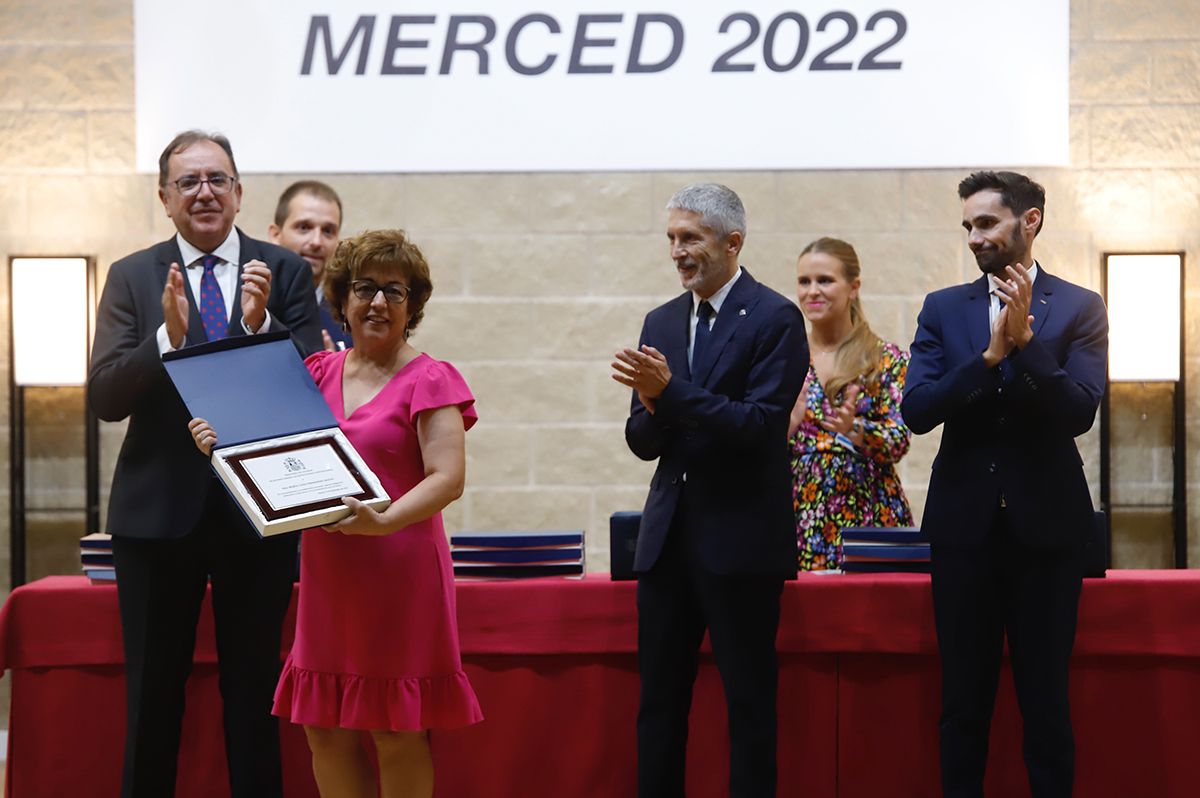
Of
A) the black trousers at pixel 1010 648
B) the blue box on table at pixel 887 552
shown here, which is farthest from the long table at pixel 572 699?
the black trousers at pixel 1010 648

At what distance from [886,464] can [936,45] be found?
1857 mm

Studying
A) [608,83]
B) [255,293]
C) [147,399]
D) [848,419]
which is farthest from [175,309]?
[608,83]

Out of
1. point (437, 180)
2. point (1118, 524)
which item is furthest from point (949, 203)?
point (437, 180)

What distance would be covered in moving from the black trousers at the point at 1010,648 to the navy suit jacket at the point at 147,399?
1580 mm

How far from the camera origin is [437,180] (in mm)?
4848

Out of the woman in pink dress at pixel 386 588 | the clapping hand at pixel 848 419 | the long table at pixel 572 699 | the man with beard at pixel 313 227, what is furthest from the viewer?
the man with beard at pixel 313 227

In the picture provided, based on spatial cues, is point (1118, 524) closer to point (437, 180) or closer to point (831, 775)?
point (831, 775)

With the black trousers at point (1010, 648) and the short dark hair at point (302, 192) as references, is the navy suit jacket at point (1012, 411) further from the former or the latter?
the short dark hair at point (302, 192)

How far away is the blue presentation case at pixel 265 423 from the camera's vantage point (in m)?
2.42

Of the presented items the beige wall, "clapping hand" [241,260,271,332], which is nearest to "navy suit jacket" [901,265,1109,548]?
"clapping hand" [241,260,271,332]

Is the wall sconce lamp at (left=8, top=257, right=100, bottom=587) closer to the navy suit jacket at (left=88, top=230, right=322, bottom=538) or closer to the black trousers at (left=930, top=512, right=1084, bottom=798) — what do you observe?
the navy suit jacket at (left=88, top=230, right=322, bottom=538)

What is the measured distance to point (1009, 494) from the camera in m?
2.97

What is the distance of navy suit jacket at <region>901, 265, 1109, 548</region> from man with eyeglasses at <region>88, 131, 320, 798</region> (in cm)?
146

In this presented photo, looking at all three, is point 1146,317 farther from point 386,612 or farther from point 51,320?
point 51,320
